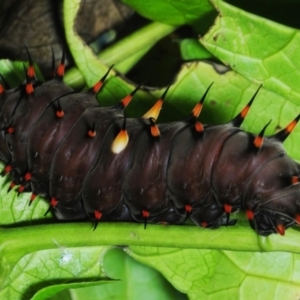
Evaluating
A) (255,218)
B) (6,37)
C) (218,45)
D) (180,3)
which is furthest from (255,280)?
(6,37)

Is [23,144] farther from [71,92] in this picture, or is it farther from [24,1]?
[24,1]

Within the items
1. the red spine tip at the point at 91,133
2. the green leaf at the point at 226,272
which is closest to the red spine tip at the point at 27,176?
the red spine tip at the point at 91,133

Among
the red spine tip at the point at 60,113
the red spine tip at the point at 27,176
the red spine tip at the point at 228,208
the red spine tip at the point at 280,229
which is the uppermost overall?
the red spine tip at the point at 60,113

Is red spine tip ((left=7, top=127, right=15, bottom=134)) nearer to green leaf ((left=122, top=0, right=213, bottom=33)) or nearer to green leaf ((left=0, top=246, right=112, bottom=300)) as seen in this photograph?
green leaf ((left=0, top=246, right=112, bottom=300))

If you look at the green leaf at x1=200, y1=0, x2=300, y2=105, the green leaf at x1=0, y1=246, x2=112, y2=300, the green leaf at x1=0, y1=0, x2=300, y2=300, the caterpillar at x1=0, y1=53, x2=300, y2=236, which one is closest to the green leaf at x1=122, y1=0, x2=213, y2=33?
the green leaf at x1=0, y1=0, x2=300, y2=300

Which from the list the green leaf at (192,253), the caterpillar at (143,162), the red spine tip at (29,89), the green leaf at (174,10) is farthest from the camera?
the green leaf at (192,253)

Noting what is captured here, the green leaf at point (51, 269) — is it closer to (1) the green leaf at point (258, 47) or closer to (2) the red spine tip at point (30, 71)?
(2) the red spine tip at point (30, 71)

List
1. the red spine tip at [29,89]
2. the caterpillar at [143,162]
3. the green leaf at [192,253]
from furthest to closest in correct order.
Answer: the green leaf at [192,253]
the red spine tip at [29,89]
the caterpillar at [143,162]
